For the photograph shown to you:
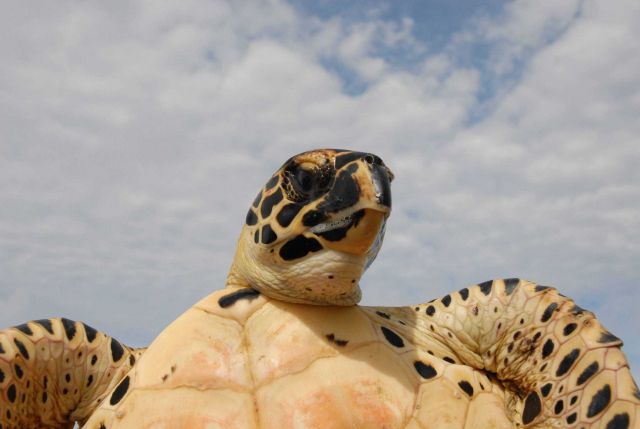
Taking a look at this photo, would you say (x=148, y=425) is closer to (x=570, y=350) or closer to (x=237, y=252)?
(x=237, y=252)

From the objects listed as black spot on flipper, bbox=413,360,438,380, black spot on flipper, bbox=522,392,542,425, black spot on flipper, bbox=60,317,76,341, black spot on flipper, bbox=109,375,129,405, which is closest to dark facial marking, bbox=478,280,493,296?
black spot on flipper, bbox=522,392,542,425

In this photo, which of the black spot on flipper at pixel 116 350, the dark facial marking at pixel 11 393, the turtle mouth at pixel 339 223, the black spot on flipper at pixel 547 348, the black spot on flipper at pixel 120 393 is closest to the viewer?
the turtle mouth at pixel 339 223

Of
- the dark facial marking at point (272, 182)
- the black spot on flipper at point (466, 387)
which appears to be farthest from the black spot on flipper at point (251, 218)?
the black spot on flipper at point (466, 387)

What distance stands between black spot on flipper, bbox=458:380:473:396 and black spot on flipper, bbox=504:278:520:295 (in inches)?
45.0

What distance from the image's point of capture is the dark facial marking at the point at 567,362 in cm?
372

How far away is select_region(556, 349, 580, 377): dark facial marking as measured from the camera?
146 inches

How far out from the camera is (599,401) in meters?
3.41

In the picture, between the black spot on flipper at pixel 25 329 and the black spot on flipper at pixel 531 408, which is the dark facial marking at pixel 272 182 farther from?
the black spot on flipper at pixel 25 329

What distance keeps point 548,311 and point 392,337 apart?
4.33ft

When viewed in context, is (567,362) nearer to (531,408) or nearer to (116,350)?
(531,408)

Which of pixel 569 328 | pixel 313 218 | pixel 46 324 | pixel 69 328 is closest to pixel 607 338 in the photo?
pixel 569 328

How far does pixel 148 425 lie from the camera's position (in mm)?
3098

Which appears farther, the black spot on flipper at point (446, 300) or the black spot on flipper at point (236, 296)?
the black spot on flipper at point (446, 300)

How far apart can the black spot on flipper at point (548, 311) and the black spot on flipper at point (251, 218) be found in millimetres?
2363
